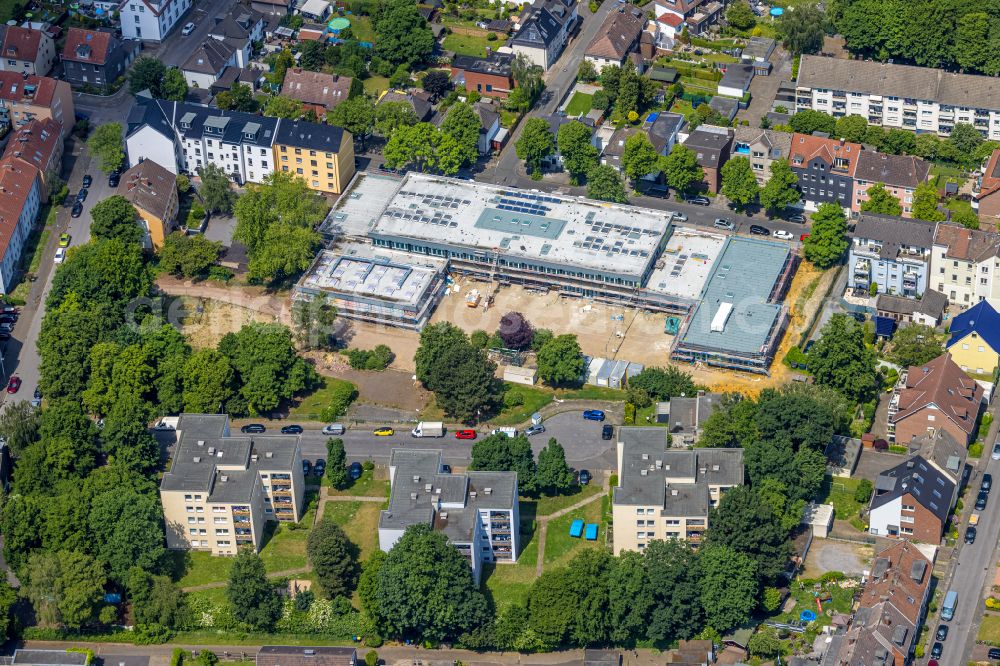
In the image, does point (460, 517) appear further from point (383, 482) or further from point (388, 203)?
point (388, 203)

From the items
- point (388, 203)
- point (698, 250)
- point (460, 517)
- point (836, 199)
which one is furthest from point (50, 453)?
point (836, 199)

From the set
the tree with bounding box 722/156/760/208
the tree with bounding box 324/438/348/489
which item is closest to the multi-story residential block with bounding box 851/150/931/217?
the tree with bounding box 722/156/760/208

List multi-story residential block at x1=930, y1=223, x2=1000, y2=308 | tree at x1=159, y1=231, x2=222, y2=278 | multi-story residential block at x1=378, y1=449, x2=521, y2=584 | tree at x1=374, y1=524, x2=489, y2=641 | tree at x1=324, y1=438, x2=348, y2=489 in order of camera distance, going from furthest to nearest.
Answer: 1. tree at x1=159, y1=231, x2=222, y2=278
2. multi-story residential block at x1=930, y1=223, x2=1000, y2=308
3. tree at x1=324, y1=438, x2=348, y2=489
4. multi-story residential block at x1=378, y1=449, x2=521, y2=584
5. tree at x1=374, y1=524, x2=489, y2=641

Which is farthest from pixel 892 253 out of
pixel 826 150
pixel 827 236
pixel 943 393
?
pixel 943 393

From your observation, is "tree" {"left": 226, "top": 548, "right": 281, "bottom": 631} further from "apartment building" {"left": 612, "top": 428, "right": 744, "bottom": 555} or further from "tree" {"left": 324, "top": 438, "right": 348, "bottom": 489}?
"apartment building" {"left": 612, "top": 428, "right": 744, "bottom": 555}

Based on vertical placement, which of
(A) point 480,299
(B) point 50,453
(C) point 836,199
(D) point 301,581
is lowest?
(D) point 301,581

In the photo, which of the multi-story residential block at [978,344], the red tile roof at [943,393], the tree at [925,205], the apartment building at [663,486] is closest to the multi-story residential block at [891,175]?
the tree at [925,205]
